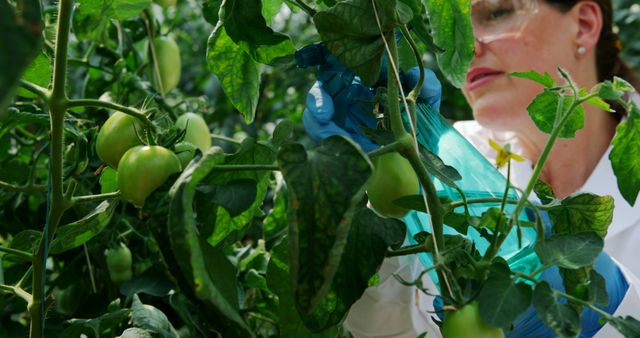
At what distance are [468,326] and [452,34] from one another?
0.24 metres

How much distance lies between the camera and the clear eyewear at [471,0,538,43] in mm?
1541

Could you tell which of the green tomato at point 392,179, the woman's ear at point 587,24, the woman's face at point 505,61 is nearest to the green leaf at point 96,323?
the green tomato at point 392,179

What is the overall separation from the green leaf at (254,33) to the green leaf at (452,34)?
120 millimetres

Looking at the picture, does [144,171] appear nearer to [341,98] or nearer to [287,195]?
[287,195]

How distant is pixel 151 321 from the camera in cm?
63

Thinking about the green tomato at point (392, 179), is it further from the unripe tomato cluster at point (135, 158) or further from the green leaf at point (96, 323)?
the green leaf at point (96, 323)

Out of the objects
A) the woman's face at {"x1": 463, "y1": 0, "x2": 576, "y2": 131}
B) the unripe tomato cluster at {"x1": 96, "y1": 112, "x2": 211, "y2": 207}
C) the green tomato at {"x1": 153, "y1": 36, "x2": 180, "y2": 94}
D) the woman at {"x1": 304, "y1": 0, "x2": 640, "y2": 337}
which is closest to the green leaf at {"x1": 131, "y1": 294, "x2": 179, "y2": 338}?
the unripe tomato cluster at {"x1": 96, "y1": 112, "x2": 211, "y2": 207}

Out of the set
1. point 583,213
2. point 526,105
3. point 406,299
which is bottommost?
point 406,299

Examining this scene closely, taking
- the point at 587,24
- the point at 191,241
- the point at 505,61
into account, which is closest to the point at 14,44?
the point at 191,241

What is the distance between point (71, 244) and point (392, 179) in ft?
0.91

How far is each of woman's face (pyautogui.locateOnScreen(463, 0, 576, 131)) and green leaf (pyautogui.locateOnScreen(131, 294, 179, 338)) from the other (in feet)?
3.36

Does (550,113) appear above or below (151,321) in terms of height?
above

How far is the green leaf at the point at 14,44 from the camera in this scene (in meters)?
0.25

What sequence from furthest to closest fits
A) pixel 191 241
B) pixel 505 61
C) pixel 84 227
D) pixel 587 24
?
pixel 587 24
pixel 505 61
pixel 84 227
pixel 191 241
